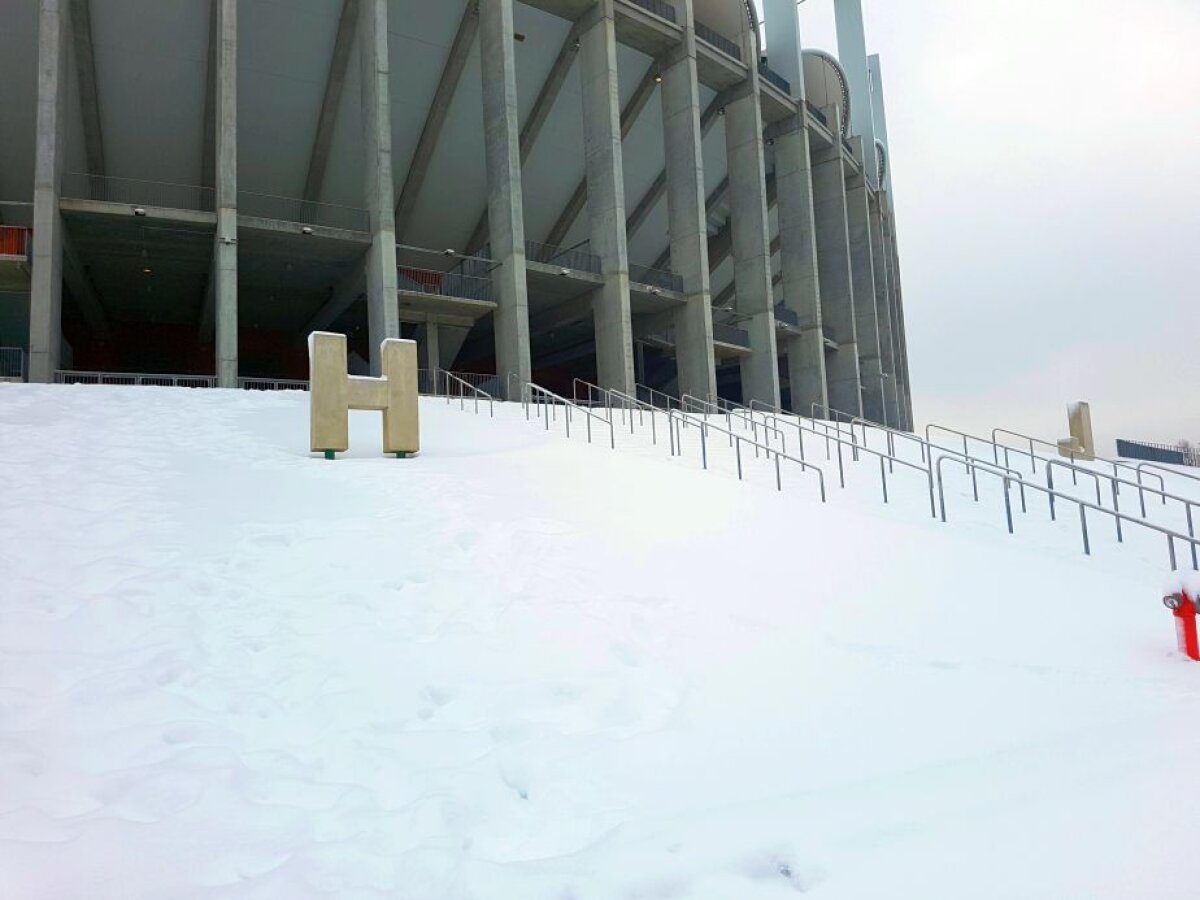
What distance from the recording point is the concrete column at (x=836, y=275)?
35031 millimetres

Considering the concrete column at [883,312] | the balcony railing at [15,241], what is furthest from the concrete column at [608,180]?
the concrete column at [883,312]

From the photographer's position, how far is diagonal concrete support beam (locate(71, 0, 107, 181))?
20719 mm

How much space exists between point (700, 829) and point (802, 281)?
31.1 meters

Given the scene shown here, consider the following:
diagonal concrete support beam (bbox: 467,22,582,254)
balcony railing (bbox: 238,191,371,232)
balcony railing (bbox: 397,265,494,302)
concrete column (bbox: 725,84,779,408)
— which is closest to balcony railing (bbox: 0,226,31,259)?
balcony railing (bbox: 397,265,494,302)

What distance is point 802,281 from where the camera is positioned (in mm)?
31875

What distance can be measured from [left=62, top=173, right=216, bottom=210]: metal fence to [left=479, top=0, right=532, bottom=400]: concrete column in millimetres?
9669

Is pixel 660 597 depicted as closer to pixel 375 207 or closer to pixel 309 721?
pixel 309 721

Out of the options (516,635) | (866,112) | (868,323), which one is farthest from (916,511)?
(866,112)

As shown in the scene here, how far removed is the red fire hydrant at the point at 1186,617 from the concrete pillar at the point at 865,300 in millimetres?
34369

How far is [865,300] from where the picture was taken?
38.3 meters

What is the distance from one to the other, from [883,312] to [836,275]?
864 cm

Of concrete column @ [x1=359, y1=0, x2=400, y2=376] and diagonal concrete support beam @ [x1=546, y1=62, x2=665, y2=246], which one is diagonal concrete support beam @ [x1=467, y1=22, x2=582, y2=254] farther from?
concrete column @ [x1=359, y1=0, x2=400, y2=376]

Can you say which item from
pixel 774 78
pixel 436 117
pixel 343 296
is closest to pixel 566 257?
pixel 436 117

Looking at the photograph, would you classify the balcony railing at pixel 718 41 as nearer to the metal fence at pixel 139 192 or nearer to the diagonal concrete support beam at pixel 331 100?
the diagonal concrete support beam at pixel 331 100
